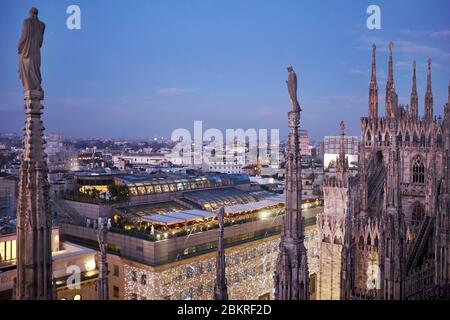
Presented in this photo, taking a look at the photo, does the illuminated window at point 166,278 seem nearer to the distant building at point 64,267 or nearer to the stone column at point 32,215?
the distant building at point 64,267

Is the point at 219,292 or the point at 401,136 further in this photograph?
the point at 401,136

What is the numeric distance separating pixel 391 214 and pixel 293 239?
6.22 meters

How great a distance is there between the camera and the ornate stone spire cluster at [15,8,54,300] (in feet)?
18.0

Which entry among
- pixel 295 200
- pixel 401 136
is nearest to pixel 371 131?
pixel 401 136

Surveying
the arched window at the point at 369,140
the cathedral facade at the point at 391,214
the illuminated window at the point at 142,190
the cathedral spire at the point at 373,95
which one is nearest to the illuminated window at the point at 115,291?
the illuminated window at the point at 142,190

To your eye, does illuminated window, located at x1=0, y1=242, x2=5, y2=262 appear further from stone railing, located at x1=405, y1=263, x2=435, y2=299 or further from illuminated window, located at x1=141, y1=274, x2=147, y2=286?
stone railing, located at x1=405, y1=263, x2=435, y2=299

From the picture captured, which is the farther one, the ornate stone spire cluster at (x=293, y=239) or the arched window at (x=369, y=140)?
the arched window at (x=369, y=140)

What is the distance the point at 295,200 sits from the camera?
790 centimetres

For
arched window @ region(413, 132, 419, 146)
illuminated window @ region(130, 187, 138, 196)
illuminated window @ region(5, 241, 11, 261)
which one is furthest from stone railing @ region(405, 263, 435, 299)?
illuminated window @ region(130, 187, 138, 196)

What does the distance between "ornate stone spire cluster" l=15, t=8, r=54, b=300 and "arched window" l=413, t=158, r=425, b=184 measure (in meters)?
24.7

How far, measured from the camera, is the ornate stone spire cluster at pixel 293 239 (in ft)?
25.7
